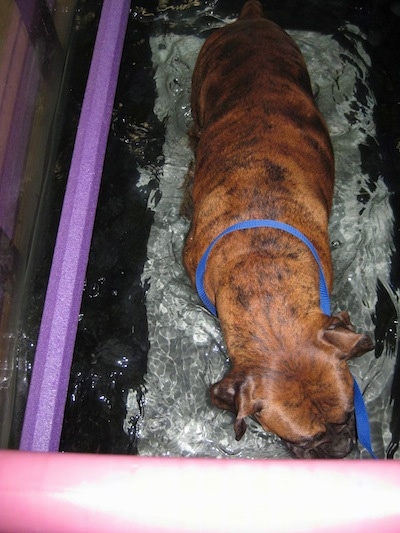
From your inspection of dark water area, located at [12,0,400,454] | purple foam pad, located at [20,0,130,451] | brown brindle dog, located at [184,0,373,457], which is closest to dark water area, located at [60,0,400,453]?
dark water area, located at [12,0,400,454]

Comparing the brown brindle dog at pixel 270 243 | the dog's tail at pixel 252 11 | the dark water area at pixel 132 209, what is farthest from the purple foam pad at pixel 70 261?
the dog's tail at pixel 252 11

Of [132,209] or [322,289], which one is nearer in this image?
[322,289]

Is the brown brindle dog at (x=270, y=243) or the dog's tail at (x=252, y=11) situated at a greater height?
the dog's tail at (x=252, y=11)

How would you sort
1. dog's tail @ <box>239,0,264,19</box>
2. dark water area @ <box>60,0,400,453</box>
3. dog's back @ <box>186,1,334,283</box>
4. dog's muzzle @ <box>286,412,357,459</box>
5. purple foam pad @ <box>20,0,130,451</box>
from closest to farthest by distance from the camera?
dog's muzzle @ <box>286,412,357,459</box>, dog's back @ <box>186,1,334,283</box>, purple foam pad @ <box>20,0,130,451</box>, dark water area @ <box>60,0,400,453</box>, dog's tail @ <box>239,0,264,19</box>

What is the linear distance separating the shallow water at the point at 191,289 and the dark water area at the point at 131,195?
67mm

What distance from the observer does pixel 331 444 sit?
2.76 metres

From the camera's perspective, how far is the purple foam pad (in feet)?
12.2

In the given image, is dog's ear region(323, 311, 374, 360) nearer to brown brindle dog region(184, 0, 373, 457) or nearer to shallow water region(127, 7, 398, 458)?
brown brindle dog region(184, 0, 373, 457)

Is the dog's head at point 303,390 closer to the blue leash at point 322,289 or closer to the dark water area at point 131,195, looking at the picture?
the blue leash at point 322,289

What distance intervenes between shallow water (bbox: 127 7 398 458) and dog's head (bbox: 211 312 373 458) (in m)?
1.16

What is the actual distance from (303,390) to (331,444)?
0.35m

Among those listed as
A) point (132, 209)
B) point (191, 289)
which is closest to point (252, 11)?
point (132, 209)

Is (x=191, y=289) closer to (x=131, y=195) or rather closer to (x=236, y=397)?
(x=131, y=195)

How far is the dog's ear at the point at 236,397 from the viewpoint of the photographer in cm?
262
